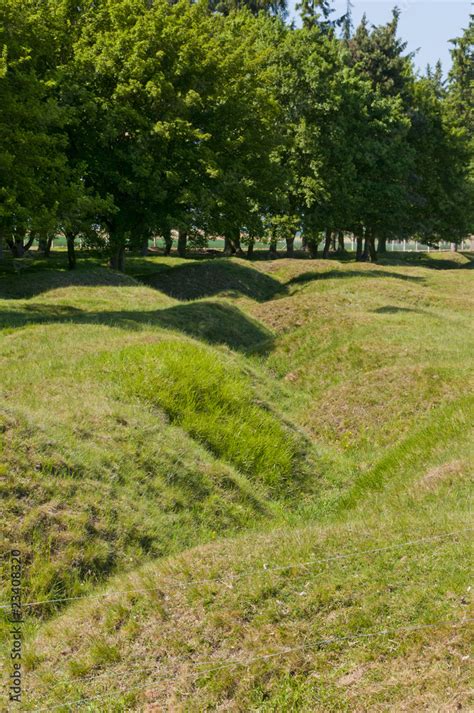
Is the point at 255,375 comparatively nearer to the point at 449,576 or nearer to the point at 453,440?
the point at 453,440

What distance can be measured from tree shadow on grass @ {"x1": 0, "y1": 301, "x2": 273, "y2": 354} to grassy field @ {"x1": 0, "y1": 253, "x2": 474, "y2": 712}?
27 centimetres

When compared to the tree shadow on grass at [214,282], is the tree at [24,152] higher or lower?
higher

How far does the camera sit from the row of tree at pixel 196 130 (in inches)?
1167

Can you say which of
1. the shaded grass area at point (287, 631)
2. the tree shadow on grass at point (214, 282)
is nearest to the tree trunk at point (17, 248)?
the tree shadow on grass at point (214, 282)

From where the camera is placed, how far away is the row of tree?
29.6 m

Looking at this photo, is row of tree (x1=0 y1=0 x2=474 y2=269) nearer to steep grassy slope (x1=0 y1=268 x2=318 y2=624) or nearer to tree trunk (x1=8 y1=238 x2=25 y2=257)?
tree trunk (x1=8 y1=238 x2=25 y2=257)

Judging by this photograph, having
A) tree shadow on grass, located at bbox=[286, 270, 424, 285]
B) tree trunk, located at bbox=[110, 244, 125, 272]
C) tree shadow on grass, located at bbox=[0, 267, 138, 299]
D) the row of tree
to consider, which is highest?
the row of tree

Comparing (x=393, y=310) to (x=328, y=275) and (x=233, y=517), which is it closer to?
(x=328, y=275)

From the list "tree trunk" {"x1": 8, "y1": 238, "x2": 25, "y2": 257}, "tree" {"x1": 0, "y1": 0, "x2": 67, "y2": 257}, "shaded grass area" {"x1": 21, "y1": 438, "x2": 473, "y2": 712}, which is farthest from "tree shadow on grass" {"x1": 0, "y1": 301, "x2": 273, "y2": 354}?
"tree trunk" {"x1": 8, "y1": 238, "x2": 25, "y2": 257}

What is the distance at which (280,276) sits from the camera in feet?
174

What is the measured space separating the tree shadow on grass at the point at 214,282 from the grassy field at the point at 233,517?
15451 millimetres

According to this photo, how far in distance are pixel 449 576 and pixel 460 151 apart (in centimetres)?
7755

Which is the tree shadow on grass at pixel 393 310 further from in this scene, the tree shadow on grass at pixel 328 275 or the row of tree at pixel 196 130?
the row of tree at pixel 196 130

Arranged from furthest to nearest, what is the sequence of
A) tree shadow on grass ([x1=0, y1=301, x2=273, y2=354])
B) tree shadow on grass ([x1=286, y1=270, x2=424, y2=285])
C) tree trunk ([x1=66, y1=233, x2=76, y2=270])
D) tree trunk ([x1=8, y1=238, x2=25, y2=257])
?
tree trunk ([x1=8, y1=238, x2=25, y2=257])
tree shadow on grass ([x1=286, y1=270, x2=424, y2=285])
tree trunk ([x1=66, y1=233, x2=76, y2=270])
tree shadow on grass ([x1=0, y1=301, x2=273, y2=354])
